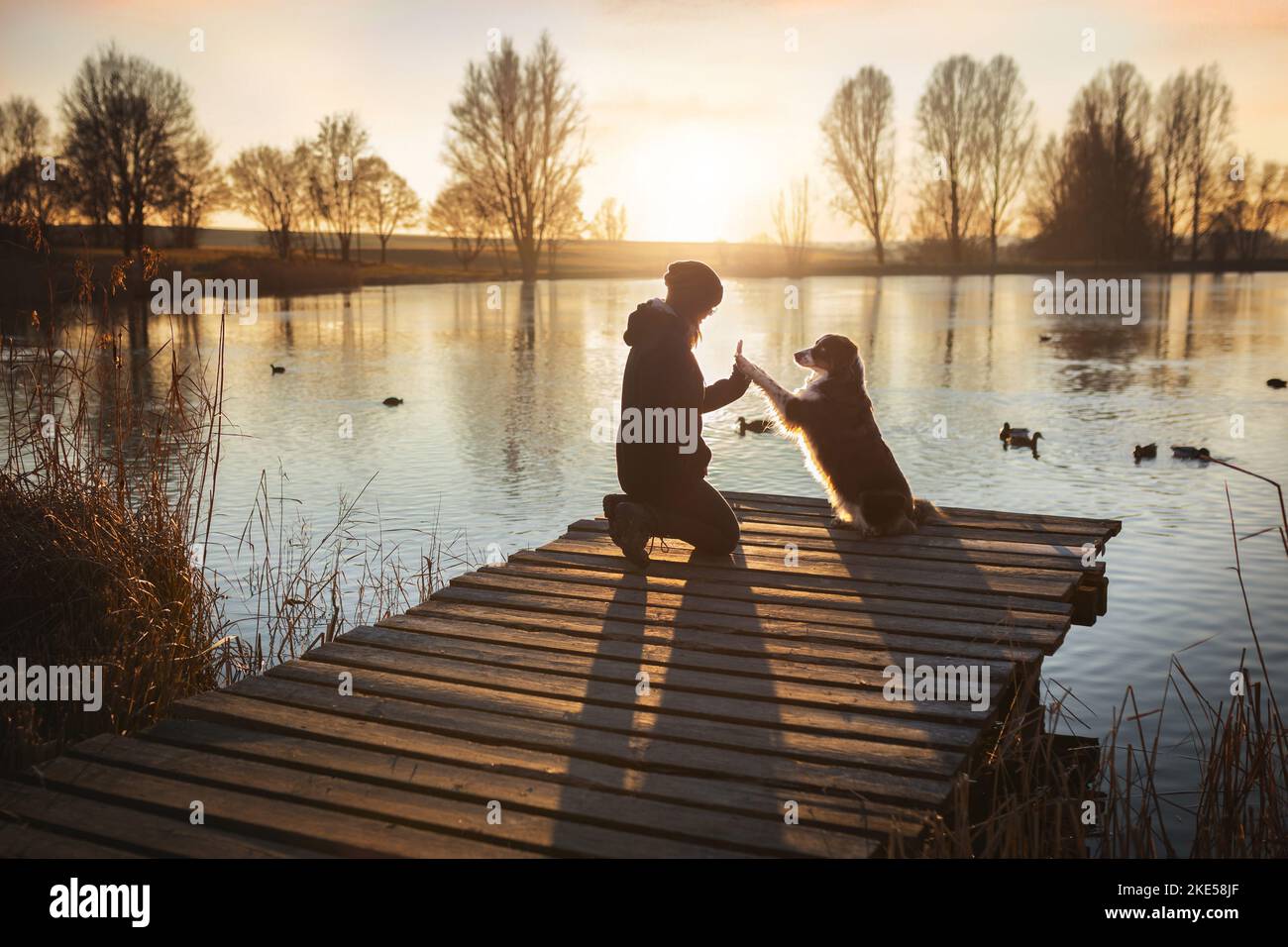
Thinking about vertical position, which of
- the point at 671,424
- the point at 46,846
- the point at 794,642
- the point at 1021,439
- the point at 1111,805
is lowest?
the point at 1111,805

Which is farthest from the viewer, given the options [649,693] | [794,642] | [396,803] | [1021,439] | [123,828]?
[1021,439]

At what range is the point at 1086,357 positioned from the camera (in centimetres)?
2334

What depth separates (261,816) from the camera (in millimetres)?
3371

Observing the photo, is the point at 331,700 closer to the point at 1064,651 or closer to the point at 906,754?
the point at 906,754

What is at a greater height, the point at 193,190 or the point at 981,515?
the point at 193,190

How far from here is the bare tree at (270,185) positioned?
205 feet

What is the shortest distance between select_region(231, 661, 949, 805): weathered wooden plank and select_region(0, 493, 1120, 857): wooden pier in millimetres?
10

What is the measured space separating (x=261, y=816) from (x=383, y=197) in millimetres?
65202

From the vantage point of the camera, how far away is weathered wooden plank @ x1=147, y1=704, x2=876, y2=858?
322cm

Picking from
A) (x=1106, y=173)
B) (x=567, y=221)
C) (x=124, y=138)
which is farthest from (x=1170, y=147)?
(x=124, y=138)

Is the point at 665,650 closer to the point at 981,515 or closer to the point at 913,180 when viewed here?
the point at 981,515

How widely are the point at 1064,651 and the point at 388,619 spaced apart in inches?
165

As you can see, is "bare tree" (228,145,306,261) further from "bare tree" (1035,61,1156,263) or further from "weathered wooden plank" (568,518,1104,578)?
"weathered wooden plank" (568,518,1104,578)

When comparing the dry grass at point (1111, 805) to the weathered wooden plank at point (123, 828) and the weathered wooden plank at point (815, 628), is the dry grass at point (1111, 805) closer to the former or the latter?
the weathered wooden plank at point (815, 628)
